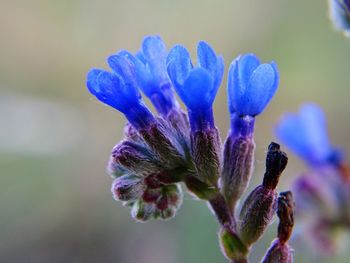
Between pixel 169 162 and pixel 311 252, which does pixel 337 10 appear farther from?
pixel 311 252

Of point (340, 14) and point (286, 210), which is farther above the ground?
point (340, 14)

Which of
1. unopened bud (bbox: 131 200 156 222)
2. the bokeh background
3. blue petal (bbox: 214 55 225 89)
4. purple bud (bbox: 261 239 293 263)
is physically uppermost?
the bokeh background

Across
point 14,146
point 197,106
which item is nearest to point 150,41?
point 197,106

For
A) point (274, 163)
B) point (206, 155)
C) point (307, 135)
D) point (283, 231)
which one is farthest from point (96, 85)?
point (307, 135)

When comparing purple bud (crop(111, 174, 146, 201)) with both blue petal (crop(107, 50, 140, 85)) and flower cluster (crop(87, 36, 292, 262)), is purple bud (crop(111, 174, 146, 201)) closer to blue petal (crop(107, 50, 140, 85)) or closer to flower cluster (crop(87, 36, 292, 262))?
flower cluster (crop(87, 36, 292, 262))

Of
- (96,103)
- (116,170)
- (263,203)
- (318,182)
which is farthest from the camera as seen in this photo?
(96,103)

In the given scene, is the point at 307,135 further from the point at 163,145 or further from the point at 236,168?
the point at 163,145

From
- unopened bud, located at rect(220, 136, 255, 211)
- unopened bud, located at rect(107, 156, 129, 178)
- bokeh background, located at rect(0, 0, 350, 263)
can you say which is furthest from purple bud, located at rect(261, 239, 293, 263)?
bokeh background, located at rect(0, 0, 350, 263)
